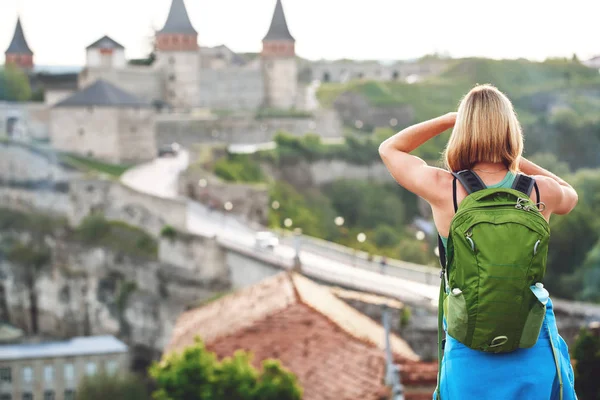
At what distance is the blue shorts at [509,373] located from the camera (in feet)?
11.6

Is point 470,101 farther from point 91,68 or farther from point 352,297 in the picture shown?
point 91,68

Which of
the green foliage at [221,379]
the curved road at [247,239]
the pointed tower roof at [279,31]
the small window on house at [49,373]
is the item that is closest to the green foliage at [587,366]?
the green foliage at [221,379]

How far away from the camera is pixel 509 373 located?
3.55 meters

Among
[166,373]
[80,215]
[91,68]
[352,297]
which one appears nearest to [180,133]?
[91,68]

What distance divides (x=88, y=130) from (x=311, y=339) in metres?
31.7

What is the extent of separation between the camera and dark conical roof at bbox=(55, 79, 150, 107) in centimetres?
4681

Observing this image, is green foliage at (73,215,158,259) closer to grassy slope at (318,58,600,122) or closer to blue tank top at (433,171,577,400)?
blue tank top at (433,171,577,400)

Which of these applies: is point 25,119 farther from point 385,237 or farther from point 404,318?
point 404,318

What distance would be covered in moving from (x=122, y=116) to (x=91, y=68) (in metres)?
9.60

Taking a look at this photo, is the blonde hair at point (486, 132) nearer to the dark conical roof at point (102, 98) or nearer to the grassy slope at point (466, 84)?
the dark conical roof at point (102, 98)

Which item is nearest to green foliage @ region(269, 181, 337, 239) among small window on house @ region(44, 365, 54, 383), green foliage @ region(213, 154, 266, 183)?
green foliage @ region(213, 154, 266, 183)

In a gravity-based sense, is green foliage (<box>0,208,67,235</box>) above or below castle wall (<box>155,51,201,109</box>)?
below

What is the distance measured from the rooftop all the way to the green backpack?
31.3m

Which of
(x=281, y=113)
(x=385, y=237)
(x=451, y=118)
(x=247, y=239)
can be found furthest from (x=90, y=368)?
(x=451, y=118)
